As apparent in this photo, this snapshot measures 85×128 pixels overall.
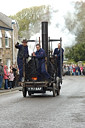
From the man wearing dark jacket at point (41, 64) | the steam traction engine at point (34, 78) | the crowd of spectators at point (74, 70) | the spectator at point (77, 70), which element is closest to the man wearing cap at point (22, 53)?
the steam traction engine at point (34, 78)

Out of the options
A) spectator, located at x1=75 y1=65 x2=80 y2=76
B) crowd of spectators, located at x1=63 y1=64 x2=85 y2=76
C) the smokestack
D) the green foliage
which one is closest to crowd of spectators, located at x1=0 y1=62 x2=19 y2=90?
the smokestack

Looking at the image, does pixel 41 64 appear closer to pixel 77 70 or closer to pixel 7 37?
pixel 7 37

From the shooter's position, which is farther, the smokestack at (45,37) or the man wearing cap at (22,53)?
the smokestack at (45,37)

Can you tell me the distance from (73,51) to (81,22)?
28.9m

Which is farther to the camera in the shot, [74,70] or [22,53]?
[74,70]

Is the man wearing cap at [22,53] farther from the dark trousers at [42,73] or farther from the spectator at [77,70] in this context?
the spectator at [77,70]

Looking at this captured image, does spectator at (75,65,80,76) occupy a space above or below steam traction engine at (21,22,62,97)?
below

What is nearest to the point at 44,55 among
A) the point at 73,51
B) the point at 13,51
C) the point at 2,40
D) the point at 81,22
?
the point at 2,40

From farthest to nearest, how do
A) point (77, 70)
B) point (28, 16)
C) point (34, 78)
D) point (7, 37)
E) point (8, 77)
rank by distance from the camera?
point (28, 16) → point (77, 70) → point (7, 37) → point (8, 77) → point (34, 78)

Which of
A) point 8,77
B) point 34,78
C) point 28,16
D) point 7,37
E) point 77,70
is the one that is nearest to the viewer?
point 34,78

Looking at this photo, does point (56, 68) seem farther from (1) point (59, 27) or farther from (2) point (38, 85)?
(1) point (59, 27)

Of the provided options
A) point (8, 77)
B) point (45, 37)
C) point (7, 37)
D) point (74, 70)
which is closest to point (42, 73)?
point (45, 37)

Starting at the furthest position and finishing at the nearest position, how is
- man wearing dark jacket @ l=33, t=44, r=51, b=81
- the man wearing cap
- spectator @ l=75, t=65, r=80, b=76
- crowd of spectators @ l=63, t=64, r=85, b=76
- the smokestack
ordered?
1. crowd of spectators @ l=63, t=64, r=85, b=76
2. spectator @ l=75, t=65, r=80, b=76
3. the smokestack
4. the man wearing cap
5. man wearing dark jacket @ l=33, t=44, r=51, b=81

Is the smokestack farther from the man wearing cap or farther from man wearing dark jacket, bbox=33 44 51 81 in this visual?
the man wearing cap
